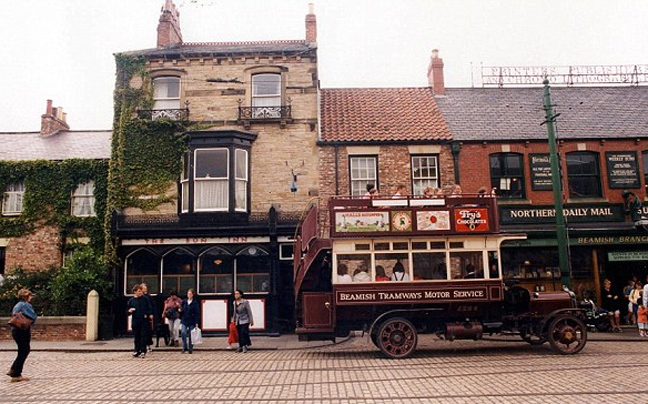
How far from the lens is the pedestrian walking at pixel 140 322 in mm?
13219

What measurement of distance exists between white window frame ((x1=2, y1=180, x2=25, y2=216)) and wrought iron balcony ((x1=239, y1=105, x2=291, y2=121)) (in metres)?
9.44

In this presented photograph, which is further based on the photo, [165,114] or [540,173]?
[165,114]

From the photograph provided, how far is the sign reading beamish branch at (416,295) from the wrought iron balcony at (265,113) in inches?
349

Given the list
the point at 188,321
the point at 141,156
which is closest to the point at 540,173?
the point at 188,321

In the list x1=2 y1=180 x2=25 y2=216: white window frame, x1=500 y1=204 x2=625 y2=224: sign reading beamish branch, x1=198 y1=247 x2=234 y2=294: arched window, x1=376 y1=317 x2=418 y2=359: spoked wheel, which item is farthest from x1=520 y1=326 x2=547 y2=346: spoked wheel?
x1=2 y1=180 x2=25 y2=216: white window frame

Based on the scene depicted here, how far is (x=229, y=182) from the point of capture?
725 inches

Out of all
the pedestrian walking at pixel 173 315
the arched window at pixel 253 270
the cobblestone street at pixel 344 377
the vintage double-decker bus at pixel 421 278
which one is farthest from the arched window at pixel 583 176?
the pedestrian walking at pixel 173 315

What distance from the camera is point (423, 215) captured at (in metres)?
12.8

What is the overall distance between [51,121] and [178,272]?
12.1 m

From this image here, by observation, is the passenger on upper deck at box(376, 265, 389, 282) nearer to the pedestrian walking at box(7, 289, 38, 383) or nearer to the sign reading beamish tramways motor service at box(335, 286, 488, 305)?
the sign reading beamish tramways motor service at box(335, 286, 488, 305)

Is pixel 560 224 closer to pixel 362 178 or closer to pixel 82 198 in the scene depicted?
pixel 362 178

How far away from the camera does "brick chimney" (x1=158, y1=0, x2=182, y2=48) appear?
21.2m

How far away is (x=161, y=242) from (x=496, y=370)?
1226 centimetres

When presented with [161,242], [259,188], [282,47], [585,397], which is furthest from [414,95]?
[585,397]
